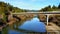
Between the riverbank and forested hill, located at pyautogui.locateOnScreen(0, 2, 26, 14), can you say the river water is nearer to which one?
the riverbank

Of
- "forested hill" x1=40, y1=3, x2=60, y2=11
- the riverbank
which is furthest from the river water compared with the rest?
"forested hill" x1=40, y1=3, x2=60, y2=11

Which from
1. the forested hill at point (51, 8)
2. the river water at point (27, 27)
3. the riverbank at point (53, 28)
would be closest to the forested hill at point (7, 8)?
the river water at point (27, 27)

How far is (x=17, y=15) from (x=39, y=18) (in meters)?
0.41

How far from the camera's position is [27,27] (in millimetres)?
2594

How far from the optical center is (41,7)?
2.60 metres

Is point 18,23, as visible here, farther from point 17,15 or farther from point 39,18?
point 39,18

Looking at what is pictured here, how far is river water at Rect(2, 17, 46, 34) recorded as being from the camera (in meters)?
2.57

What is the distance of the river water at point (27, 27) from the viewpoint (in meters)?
2.57

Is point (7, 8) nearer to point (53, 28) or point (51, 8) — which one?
point (51, 8)

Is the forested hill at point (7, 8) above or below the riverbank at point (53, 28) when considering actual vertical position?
above

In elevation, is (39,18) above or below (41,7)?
below

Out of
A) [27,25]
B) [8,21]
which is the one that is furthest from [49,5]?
[8,21]

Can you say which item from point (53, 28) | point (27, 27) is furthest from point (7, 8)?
point (53, 28)

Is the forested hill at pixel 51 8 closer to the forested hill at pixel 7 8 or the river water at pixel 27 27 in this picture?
the river water at pixel 27 27
